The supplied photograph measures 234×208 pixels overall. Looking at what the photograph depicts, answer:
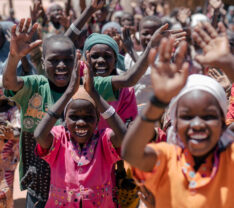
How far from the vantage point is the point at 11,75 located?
3193mm

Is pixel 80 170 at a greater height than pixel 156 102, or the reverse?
pixel 156 102

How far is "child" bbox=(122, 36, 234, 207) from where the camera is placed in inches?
84.4

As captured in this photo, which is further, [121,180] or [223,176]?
[121,180]

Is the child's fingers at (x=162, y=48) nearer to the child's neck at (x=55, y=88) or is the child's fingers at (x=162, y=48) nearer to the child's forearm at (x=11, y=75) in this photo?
the child's forearm at (x=11, y=75)

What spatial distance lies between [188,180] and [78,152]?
0.97 m

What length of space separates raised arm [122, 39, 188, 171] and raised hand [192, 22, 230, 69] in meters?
0.23

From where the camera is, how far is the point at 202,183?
214cm

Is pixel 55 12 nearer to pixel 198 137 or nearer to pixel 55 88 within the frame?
pixel 55 88

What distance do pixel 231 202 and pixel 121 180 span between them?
1.74m

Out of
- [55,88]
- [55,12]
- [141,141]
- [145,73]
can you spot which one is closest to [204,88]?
[141,141]

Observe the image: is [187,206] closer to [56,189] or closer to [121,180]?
[56,189]

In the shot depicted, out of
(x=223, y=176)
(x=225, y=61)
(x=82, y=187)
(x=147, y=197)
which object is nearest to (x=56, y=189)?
(x=82, y=187)

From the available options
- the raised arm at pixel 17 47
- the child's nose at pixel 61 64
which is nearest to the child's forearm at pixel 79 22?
the child's nose at pixel 61 64

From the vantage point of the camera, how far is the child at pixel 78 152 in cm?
286
